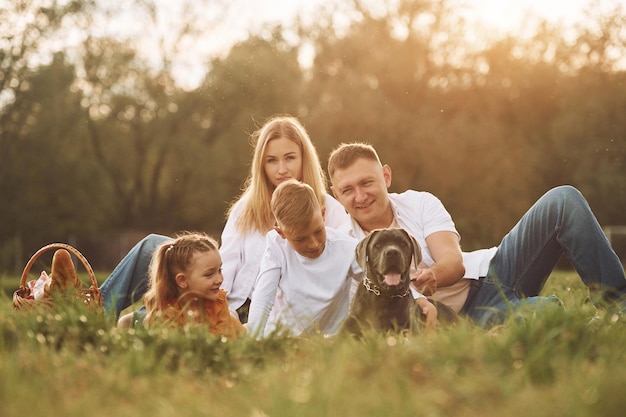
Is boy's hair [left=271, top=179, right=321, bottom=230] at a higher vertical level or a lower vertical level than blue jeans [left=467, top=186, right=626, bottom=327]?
higher

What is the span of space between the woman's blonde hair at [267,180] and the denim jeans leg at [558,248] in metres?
1.54

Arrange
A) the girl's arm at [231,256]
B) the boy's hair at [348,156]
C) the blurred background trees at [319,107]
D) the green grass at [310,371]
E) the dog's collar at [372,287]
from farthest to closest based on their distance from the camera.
A: 1. the blurred background trees at [319,107]
2. the girl's arm at [231,256]
3. the boy's hair at [348,156]
4. the dog's collar at [372,287]
5. the green grass at [310,371]

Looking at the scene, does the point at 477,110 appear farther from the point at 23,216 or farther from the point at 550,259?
the point at 550,259

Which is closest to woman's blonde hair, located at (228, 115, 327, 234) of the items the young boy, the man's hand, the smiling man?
the smiling man

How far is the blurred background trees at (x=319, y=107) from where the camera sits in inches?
1045

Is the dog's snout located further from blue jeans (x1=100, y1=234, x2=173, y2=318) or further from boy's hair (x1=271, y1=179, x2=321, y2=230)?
blue jeans (x1=100, y1=234, x2=173, y2=318)

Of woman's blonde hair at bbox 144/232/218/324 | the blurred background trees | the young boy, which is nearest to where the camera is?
the young boy

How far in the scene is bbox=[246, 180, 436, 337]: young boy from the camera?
15.3ft

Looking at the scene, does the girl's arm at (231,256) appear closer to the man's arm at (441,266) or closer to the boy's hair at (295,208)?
the boy's hair at (295,208)

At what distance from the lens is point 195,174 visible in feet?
96.1

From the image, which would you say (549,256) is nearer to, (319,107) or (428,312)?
(428,312)

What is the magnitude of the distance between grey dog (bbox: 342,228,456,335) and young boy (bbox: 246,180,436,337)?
14.1 inches

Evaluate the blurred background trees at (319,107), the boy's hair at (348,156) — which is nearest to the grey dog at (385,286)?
the boy's hair at (348,156)

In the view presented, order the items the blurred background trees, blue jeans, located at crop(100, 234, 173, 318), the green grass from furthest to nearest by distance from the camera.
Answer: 1. the blurred background trees
2. blue jeans, located at crop(100, 234, 173, 318)
3. the green grass
